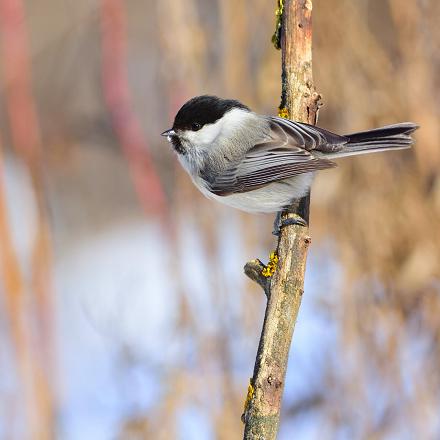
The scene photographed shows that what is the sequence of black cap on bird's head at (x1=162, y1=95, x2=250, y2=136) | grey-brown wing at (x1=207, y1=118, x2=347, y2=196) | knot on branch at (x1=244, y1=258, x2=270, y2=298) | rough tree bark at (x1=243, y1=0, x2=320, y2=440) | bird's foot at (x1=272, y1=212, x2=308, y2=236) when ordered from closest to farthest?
1. rough tree bark at (x1=243, y1=0, x2=320, y2=440)
2. knot on branch at (x1=244, y1=258, x2=270, y2=298)
3. bird's foot at (x1=272, y1=212, x2=308, y2=236)
4. grey-brown wing at (x1=207, y1=118, x2=347, y2=196)
5. black cap on bird's head at (x1=162, y1=95, x2=250, y2=136)

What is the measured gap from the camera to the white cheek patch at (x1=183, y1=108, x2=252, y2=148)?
6.93 ft

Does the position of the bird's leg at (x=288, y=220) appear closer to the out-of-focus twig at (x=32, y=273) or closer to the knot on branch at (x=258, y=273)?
the knot on branch at (x=258, y=273)

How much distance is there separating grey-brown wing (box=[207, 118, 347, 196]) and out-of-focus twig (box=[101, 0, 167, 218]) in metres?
1.34

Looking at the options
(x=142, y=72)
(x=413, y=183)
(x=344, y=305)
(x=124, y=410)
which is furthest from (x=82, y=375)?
(x=142, y=72)

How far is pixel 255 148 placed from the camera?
2090 millimetres

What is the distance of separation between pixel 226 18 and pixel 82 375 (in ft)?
7.60

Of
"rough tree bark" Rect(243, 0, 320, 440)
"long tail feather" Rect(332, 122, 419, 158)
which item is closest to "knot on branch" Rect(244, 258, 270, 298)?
"rough tree bark" Rect(243, 0, 320, 440)

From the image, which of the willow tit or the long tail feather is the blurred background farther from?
the long tail feather

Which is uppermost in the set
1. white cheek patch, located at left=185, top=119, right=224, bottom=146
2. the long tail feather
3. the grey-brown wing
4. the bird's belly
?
white cheek patch, located at left=185, top=119, right=224, bottom=146

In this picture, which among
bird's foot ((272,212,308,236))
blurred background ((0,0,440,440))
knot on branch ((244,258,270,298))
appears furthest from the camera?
blurred background ((0,0,440,440))

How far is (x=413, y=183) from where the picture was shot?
3182 millimetres

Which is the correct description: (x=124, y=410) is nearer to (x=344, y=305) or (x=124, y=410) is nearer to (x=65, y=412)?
(x=65, y=412)

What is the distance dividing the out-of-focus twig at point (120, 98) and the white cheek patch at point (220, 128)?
3.95ft

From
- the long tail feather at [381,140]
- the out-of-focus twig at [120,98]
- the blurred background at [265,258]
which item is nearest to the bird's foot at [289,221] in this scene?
the long tail feather at [381,140]
